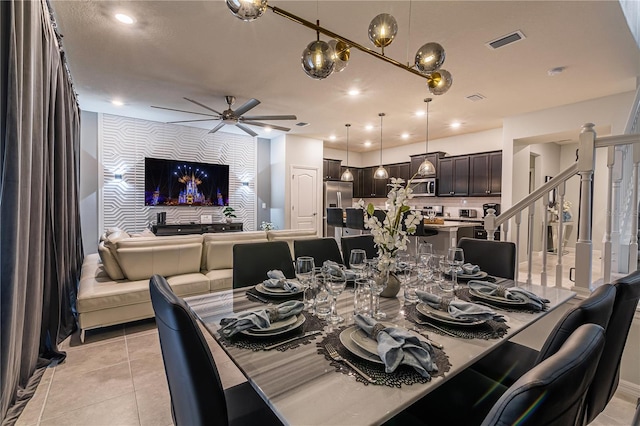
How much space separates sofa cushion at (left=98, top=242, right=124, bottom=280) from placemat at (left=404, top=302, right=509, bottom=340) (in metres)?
3.01

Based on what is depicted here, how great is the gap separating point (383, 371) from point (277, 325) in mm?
459

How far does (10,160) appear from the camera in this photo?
5.24 ft

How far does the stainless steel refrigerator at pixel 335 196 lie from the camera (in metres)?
7.80

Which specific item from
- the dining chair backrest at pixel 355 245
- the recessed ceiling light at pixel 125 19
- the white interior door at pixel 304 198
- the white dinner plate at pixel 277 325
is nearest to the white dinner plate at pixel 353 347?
the white dinner plate at pixel 277 325

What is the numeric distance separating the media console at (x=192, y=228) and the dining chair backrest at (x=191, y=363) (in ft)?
17.8

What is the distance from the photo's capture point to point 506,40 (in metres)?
2.94

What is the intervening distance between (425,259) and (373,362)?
1007 mm

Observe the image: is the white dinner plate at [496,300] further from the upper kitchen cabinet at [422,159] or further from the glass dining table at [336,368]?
the upper kitchen cabinet at [422,159]

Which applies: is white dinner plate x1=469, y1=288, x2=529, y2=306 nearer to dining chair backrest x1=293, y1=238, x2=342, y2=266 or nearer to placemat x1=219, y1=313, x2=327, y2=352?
placemat x1=219, y1=313, x2=327, y2=352

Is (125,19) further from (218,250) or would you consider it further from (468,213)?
(468,213)

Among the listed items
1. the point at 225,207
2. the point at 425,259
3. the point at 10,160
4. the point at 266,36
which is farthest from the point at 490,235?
the point at 225,207

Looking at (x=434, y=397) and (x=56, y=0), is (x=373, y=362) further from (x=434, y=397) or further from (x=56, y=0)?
(x=56, y=0)

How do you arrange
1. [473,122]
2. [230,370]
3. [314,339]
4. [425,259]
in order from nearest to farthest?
1. [314,339]
2. [425,259]
3. [230,370]
4. [473,122]

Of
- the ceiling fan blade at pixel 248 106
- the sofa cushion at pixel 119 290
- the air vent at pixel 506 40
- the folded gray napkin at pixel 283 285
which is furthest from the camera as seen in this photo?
the ceiling fan blade at pixel 248 106
